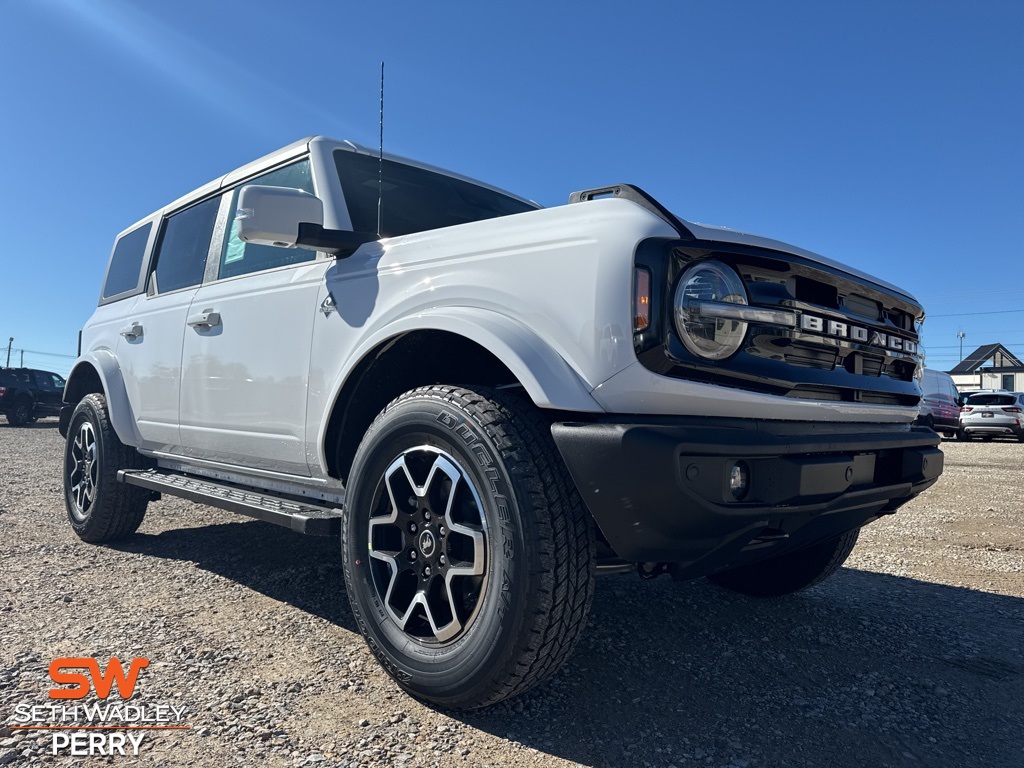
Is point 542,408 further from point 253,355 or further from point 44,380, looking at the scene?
point 44,380

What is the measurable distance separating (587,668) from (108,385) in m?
3.37

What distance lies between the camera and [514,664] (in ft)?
6.02

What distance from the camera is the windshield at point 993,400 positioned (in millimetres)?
18725

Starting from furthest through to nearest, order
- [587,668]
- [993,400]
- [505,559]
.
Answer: [993,400] < [587,668] < [505,559]

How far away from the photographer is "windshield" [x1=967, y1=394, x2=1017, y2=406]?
18725 millimetres

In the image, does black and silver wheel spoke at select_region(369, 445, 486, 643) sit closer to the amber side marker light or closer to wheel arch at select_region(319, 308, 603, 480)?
wheel arch at select_region(319, 308, 603, 480)

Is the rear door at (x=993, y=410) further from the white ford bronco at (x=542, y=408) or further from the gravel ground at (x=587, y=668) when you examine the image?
the white ford bronco at (x=542, y=408)

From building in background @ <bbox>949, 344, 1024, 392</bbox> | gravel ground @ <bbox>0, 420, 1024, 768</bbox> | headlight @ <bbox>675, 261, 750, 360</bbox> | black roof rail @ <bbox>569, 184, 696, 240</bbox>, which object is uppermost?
building in background @ <bbox>949, 344, 1024, 392</bbox>

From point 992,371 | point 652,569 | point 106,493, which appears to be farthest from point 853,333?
point 992,371

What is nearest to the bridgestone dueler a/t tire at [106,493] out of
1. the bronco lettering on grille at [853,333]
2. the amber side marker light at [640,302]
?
the amber side marker light at [640,302]

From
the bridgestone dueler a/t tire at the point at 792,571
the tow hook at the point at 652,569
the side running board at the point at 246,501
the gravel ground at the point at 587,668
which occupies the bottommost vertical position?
the gravel ground at the point at 587,668

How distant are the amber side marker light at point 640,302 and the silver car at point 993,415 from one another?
68.6 feet

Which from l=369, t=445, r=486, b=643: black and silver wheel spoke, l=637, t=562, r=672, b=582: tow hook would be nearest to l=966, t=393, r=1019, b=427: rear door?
l=637, t=562, r=672, b=582: tow hook

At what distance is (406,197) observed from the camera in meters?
3.26
